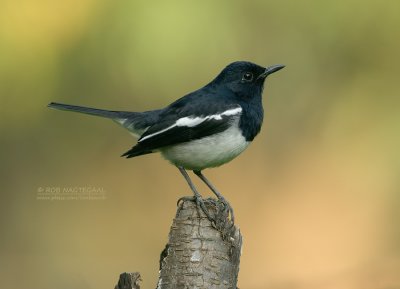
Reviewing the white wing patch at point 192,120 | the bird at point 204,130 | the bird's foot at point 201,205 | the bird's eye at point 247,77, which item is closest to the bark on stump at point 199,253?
the bird's foot at point 201,205

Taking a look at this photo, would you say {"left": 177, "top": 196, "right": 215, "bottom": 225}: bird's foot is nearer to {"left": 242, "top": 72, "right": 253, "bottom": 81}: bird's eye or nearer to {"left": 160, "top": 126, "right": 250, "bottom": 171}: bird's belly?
{"left": 160, "top": 126, "right": 250, "bottom": 171}: bird's belly

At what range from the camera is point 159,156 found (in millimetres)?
7293

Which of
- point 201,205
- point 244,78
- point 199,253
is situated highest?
point 244,78

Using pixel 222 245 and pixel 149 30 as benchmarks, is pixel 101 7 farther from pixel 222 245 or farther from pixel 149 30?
pixel 222 245

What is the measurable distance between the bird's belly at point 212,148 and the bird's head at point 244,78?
576 millimetres

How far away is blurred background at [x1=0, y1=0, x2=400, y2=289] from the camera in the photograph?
7367 mm

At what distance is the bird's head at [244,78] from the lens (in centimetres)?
589

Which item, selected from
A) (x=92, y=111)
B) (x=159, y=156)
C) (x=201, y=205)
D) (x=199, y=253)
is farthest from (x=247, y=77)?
(x=199, y=253)

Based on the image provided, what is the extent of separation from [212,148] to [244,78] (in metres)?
0.81

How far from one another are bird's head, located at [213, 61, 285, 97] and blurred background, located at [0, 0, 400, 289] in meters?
1.58

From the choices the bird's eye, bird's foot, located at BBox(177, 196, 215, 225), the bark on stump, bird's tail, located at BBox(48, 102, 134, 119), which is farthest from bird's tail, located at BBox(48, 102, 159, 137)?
the bark on stump

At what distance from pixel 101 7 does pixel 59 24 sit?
47cm

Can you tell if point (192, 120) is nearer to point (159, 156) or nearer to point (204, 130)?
point (204, 130)

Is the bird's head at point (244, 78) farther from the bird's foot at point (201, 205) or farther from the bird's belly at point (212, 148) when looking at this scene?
the bird's foot at point (201, 205)
